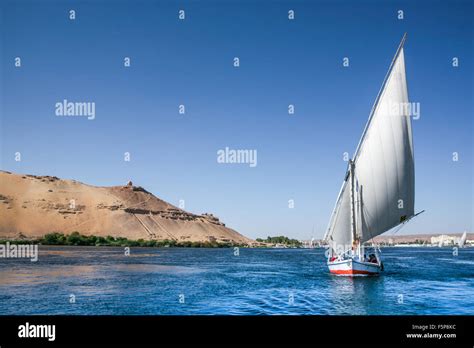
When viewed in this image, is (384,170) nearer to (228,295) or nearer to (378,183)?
(378,183)

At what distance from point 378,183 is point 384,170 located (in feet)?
4.08

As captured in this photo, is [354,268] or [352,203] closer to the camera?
[354,268]

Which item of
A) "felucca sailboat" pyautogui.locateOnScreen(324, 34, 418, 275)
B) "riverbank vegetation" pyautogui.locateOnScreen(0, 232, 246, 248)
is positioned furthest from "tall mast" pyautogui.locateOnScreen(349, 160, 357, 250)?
"riverbank vegetation" pyautogui.locateOnScreen(0, 232, 246, 248)

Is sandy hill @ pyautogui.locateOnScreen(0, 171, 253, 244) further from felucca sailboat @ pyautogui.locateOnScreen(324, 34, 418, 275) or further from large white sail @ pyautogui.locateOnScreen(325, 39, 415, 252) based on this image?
large white sail @ pyautogui.locateOnScreen(325, 39, 415, 252)

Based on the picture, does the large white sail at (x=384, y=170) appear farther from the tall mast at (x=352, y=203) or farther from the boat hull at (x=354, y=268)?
the boat hull at (x=354, y=268)

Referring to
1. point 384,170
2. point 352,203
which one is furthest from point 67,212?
point 384,170

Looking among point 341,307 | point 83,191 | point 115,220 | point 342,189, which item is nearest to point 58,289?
point 341,307

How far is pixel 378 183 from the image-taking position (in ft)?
116

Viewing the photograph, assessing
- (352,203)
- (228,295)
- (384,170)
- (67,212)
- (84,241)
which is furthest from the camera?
(67,212)

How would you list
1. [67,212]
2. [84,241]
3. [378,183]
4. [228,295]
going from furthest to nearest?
[67,212] < [84,241] < [378,183] < [228,295]

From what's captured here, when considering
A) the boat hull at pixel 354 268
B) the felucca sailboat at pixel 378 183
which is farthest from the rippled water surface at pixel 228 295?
the felucca sailboat at pixel 378 183
